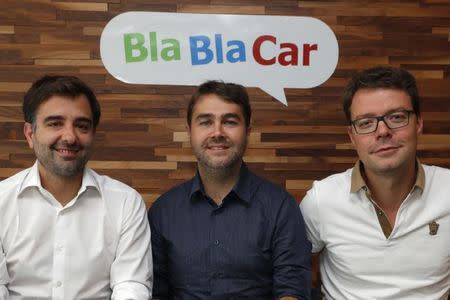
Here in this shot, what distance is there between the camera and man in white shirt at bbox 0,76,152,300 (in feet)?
6.34

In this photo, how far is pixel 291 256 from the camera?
2064 mm

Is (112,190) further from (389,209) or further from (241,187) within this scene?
(389,209)

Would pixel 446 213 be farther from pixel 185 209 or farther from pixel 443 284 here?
pixel 185 209

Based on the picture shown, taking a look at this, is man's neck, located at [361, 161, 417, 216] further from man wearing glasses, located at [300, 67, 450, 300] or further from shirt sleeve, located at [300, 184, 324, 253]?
shirt sleeve, located at [300, 184, 324, 253]

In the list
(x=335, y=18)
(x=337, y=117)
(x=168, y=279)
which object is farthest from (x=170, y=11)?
(x=168, y=279)

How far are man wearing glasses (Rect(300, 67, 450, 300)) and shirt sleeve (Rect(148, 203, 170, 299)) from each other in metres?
0.75

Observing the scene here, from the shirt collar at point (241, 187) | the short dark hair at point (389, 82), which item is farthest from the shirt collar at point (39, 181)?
the short dark hair at point (389, 82)

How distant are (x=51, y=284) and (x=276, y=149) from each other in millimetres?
1595

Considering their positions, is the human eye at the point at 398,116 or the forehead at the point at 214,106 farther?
the forehead at the point at 214,106

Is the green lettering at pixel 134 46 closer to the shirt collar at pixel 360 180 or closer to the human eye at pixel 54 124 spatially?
the human eye at pixel 54 124

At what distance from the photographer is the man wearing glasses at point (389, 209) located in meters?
1.95

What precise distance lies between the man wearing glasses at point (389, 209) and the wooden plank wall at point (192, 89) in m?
0.91

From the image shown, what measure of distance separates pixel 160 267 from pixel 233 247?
14.2 inches

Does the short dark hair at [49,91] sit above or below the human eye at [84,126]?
above
